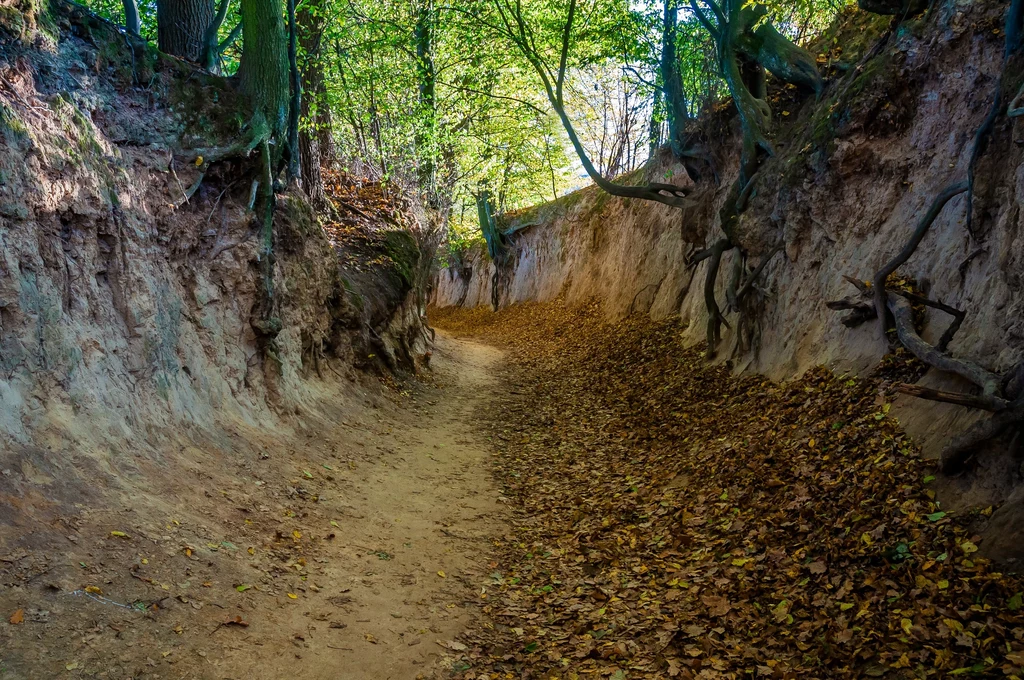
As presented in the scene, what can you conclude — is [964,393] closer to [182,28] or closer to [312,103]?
[182,28]

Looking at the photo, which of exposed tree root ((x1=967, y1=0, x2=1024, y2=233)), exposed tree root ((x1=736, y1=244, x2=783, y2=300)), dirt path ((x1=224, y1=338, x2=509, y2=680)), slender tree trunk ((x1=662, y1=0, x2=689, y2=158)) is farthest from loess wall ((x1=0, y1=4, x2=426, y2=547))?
exposed tree root ((x1=967, y1=0, x2=1024, y2=233))

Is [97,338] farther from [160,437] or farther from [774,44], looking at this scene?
[774,44]

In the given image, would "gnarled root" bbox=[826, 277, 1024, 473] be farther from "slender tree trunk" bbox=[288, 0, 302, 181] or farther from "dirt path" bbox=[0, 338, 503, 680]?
"slender tree trunk" bbox=[288, 0, 302, 181]

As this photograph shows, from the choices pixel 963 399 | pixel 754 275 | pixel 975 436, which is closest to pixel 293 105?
pixel 754 275

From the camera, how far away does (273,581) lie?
16.6 ft

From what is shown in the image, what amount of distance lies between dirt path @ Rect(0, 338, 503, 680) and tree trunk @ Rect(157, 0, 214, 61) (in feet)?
20.7

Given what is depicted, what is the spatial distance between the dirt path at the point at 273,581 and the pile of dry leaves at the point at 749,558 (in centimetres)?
54

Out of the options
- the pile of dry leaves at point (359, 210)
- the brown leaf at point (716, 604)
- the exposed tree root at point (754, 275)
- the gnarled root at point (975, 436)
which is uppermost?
the pile of dry leaves at point (359, 210)

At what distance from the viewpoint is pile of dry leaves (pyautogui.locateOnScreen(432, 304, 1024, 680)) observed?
394cm

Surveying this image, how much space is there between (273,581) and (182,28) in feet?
28.0

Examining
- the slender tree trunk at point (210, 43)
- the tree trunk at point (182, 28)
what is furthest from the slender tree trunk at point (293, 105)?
the tree trunk at point (182, 28)

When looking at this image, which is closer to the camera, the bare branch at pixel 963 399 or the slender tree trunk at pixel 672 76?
the bare branch at pixel 963 399

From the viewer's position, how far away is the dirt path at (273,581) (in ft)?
12.4

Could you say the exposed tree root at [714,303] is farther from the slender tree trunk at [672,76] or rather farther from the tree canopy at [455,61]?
the slender tree trunk at [672,76]
